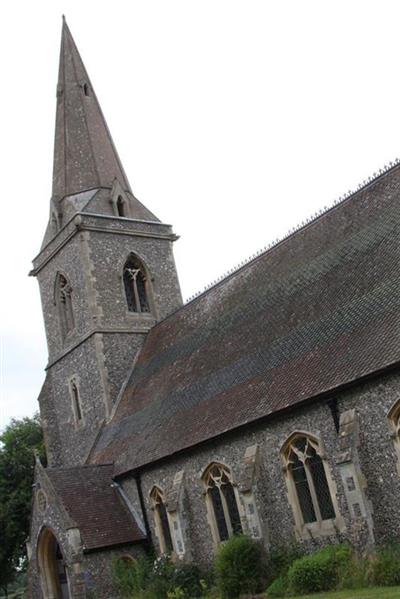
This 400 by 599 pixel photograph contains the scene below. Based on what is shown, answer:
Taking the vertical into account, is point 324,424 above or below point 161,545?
above

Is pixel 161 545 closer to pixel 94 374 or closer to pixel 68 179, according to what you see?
pixel 94 374

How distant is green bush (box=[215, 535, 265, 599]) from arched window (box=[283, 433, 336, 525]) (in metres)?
1.28

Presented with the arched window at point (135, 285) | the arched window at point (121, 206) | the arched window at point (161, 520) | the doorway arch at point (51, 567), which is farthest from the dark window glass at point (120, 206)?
the doorway arch at point (51, 567)

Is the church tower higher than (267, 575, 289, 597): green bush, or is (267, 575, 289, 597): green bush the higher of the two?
the church tower

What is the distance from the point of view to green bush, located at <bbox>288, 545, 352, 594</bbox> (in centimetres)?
1428

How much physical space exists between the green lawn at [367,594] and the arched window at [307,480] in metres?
2.83

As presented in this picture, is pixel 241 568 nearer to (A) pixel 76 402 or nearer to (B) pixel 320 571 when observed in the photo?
(B) pixel 320 571

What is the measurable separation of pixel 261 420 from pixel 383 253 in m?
4.76

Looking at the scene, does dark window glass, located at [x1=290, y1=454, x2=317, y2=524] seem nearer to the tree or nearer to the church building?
the church building

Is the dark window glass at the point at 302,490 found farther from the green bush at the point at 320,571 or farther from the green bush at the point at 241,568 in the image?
the green bush at the point at 320,571

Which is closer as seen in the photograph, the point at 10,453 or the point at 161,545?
the point at 161,545

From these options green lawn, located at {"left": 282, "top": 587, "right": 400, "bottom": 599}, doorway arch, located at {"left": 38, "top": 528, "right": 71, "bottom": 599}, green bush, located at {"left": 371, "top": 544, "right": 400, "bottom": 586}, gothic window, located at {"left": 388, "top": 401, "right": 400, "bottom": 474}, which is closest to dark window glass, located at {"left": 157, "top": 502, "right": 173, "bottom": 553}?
doorway arch, located at {"left": 38, "top": 528, "right": 71, "bottom": 599}

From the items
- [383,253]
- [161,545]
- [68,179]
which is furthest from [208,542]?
[68,179]

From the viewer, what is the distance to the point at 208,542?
762 inches
